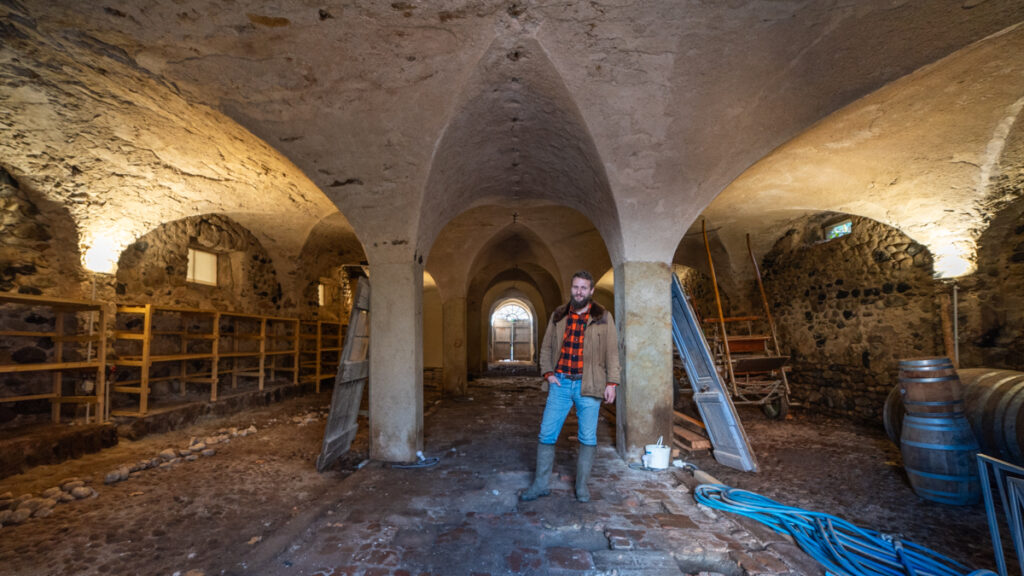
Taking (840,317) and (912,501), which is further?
(840,317)

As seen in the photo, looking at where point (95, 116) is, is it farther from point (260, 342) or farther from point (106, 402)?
point (260, 342)

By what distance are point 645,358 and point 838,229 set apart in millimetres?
5451

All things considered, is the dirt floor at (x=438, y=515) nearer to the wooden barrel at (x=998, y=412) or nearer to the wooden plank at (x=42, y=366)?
the wooden barrel at (x=998, y=412)

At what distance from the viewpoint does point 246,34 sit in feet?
9.93

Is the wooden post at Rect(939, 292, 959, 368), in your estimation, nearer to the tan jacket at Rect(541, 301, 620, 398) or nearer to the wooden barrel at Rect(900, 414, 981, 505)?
the wooden barrel at Rect(900, 414, 981, 505)

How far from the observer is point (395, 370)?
14.3ft

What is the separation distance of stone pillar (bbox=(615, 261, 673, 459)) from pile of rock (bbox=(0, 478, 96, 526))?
16.4 feet

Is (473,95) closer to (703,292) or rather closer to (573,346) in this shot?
(573,346)

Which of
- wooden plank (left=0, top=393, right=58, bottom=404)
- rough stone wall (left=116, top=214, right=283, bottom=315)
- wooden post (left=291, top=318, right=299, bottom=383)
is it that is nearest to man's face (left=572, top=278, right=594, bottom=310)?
wooden plank (left=0, top=393, right=58, bottom=404)

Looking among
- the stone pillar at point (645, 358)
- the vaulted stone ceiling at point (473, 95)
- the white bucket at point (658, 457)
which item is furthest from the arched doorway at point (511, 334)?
the white bucket at point (658, 457)

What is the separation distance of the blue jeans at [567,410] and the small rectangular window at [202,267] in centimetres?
721

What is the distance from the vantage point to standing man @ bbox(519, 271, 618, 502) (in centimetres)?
339

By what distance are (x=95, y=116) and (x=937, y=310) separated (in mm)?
10467

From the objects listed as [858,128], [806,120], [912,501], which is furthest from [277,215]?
[912,501]
